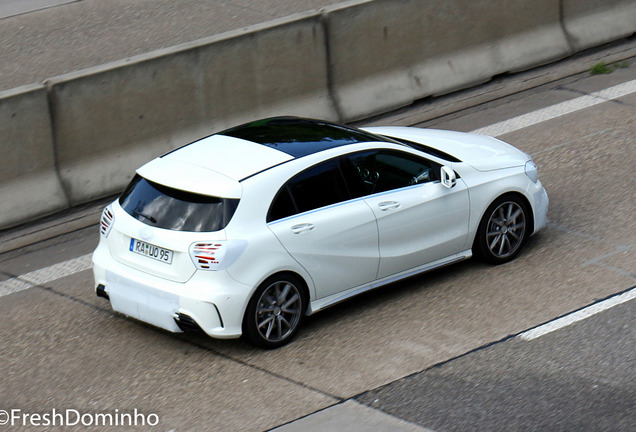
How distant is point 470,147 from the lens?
29.9 feet

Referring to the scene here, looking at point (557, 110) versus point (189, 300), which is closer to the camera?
point (189, 300)

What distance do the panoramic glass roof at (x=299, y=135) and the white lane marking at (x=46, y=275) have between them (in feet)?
7.03

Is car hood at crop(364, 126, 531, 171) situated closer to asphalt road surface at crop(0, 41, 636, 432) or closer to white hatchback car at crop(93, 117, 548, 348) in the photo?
white hatchback car at crop(93, 117, 548, 348)

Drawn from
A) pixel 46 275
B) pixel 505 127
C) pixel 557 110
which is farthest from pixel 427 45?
pixel 46 275

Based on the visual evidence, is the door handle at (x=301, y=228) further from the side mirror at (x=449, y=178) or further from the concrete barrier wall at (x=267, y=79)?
the concrete barrier wall at (x=267, y=79)

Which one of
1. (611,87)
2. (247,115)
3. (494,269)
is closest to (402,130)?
(494,269)

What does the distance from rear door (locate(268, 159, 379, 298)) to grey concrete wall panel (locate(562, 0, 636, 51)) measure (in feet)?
25.3

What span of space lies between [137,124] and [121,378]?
437 centimetres

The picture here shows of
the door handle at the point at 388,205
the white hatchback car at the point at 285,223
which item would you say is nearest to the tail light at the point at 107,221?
the white hatchback car at the point at 285,223

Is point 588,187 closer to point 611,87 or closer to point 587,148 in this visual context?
point 587,148

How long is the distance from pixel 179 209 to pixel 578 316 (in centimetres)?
324

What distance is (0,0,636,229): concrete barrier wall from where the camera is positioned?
10.4 m

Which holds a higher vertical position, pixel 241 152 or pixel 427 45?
pixel 241 152

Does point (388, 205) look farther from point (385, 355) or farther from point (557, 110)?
point (557, 110)
